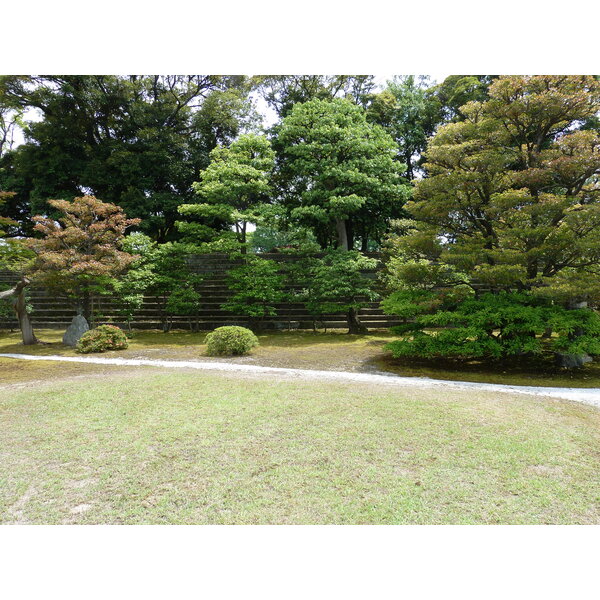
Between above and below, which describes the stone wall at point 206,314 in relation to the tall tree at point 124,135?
below

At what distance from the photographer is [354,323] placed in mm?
10938

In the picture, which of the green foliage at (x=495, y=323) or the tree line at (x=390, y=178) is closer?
the green foliage at (x=495, y=323)

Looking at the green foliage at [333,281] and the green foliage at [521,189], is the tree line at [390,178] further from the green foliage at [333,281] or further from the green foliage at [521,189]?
Answer: the green foliage at [333,281]

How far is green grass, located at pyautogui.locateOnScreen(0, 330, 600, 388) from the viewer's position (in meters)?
5.94

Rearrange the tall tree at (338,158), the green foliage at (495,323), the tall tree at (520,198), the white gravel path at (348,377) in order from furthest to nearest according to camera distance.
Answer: the tall tree at (338,158), the tall tree at (520,198), the green foliage at (495,323), the white gravel path at (348,377)

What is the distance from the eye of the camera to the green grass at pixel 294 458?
229 cm

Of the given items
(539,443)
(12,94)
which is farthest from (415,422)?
(12,94)

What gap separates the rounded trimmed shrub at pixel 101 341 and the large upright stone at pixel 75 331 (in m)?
0.35

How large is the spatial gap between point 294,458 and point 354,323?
8.24 metres

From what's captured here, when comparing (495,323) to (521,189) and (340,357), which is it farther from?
(340,357)

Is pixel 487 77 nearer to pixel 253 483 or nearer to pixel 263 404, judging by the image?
pixel 263 404

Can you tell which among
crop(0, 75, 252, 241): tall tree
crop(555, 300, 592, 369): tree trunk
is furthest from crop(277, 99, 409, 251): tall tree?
crop(555, 300, 592, 369): tree trunk

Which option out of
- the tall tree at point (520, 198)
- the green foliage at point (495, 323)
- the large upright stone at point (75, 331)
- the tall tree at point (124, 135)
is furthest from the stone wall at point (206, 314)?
the green foliage at point (495, 323)

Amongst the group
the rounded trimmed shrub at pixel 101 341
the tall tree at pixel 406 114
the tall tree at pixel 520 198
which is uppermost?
the tall tree at pixel 406 114
